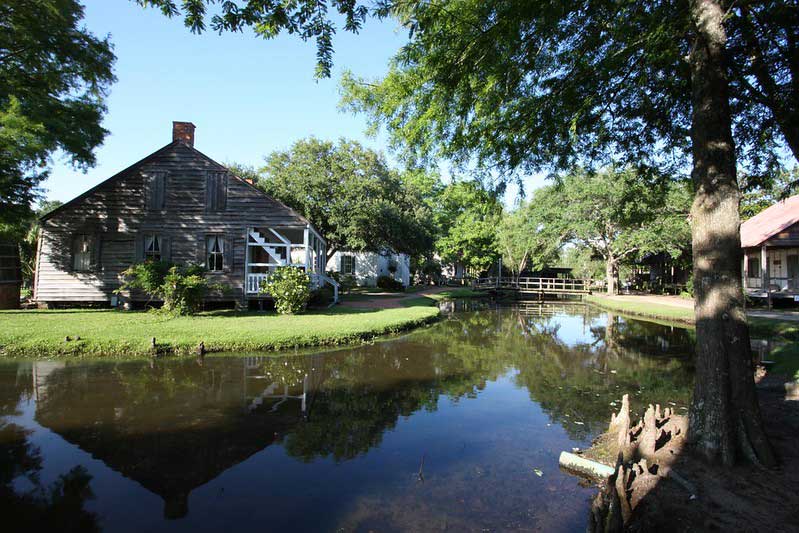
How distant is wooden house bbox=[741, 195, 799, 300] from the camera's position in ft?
68.6

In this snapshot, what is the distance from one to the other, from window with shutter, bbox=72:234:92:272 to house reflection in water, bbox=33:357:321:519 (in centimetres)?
1012

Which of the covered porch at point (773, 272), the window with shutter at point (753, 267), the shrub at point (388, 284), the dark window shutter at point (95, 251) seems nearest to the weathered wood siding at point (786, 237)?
the covered porch at point (773, 272)

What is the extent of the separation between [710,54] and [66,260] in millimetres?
21566

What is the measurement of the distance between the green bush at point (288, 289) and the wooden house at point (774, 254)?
22.9m

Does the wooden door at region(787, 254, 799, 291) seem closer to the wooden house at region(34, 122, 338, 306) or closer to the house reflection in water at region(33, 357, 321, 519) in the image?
the wooden house at region(34, 122, 338, 306)

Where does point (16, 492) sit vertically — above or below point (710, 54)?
below

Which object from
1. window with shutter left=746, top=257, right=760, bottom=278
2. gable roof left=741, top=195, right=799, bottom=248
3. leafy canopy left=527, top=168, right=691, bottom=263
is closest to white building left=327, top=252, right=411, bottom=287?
leafy canopy left=527, top=168, right=691, bottom=263

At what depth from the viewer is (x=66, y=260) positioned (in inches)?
679

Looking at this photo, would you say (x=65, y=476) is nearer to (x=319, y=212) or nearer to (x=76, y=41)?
(x=76, y=41)

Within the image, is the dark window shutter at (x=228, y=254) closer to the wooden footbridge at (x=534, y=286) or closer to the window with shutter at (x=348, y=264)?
the window with shutter at (x=348, y=264)

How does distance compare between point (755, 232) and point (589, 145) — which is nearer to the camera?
point (589, 145)

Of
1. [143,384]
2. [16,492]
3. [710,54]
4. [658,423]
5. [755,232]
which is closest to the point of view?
[16,492]

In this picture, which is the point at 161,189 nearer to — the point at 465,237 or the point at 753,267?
the point at 465,237

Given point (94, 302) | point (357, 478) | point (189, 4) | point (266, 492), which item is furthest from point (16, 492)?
point (94, 302)
